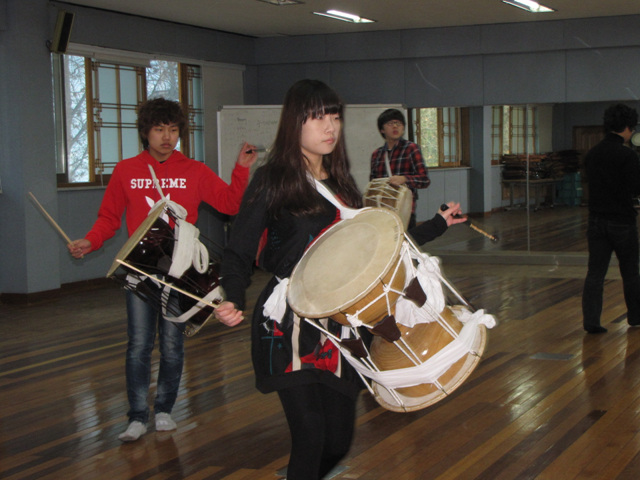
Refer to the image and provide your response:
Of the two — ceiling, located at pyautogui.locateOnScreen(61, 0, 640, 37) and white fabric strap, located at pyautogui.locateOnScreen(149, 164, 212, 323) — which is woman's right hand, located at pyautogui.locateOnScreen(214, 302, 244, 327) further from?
ceiling, located at pyautogui.locateOnScreen(61, 0, 640, 37)

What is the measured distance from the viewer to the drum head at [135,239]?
3154mm

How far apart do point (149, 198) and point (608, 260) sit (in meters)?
3.43

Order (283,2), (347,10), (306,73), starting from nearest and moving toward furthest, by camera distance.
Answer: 1. (283,2)
2. (347,10)
3. (306,73)

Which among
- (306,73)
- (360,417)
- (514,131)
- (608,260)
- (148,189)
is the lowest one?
(360,417)

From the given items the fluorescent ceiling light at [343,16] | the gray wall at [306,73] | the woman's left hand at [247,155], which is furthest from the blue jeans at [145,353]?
the fluorescent ceiling light at [343,16]

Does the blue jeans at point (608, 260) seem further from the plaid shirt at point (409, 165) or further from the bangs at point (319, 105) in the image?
the bangs at point (319, 105)

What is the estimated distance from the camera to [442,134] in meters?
10.5

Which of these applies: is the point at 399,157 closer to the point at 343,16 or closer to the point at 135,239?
the point at 135,239

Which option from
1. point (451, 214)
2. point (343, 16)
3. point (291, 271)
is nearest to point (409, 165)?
point (451, 214)

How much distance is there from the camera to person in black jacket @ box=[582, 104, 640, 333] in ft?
17.7

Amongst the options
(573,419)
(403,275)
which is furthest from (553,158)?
(403,275)

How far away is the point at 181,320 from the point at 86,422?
1.06 metres

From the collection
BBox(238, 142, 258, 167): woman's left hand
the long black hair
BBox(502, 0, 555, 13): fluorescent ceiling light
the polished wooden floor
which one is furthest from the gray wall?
the long black hair

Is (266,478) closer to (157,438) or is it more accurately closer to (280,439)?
(280,439)
